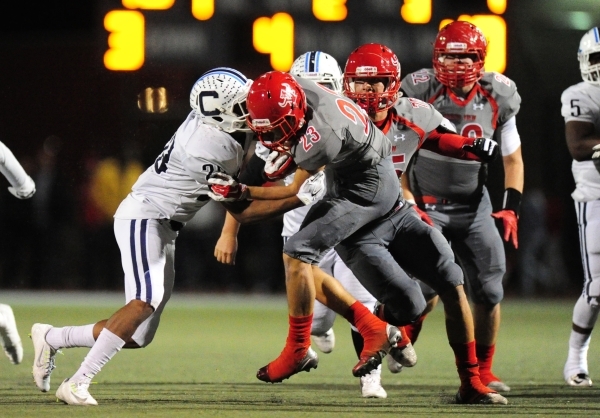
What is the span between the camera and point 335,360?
23.6 ft

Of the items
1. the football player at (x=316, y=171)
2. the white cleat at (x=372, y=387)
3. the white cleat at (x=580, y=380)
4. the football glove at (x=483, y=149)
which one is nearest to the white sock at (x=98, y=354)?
the football player at (x=316, y=171)

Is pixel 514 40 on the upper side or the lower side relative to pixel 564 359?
upper

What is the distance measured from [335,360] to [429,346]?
1.02 m

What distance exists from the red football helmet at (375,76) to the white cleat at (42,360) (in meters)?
1.77

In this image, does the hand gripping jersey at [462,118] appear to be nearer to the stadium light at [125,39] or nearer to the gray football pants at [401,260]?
the gray football pants at [401,260]

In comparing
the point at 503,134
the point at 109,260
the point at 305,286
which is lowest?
the point at 109,260

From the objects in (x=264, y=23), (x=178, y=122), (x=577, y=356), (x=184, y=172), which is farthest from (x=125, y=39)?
(x=577, y=356)

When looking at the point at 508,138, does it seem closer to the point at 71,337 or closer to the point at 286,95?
the point at 286,95

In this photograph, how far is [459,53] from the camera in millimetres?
5883

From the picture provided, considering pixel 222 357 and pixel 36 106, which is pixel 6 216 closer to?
pixel 36 106

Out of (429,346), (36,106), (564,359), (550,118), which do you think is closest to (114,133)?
(36,106)

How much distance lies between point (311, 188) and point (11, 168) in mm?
1694

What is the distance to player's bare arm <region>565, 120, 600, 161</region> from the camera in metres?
6.09

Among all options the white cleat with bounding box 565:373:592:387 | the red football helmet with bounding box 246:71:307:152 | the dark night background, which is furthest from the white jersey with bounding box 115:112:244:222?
the dark night background
